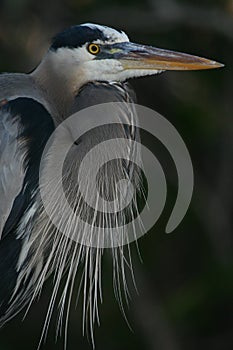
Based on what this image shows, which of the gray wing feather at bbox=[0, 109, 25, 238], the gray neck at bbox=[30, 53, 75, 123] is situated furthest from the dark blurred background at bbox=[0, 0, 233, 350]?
the gray wing feather at bbox=[0, 109, 25, 238]

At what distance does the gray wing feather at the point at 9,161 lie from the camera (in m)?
2.90

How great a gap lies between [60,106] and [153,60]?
30 centimetres

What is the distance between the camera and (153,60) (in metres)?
2.93

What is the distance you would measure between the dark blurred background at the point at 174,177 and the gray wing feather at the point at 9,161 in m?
1.87

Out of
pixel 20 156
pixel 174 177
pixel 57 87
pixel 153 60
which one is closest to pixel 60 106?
pixel 57 87

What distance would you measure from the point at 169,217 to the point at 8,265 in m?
2.08

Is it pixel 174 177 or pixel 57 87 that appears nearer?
pixel 57 87

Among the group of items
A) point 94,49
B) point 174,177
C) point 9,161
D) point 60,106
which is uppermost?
point 174,177

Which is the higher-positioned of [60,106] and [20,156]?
[60,106]

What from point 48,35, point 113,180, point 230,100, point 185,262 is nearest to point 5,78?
point 113,180

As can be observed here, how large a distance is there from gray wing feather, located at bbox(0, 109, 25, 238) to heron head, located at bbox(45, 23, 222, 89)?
0.22 metres

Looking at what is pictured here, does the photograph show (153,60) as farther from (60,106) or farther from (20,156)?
(20,156)

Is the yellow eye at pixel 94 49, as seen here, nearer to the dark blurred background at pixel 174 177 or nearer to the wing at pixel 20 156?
the wing at pixel 20 156

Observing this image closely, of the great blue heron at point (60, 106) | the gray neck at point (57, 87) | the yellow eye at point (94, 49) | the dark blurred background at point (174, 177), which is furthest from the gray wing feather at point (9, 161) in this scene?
the dark blurred background at point (174, 177)
